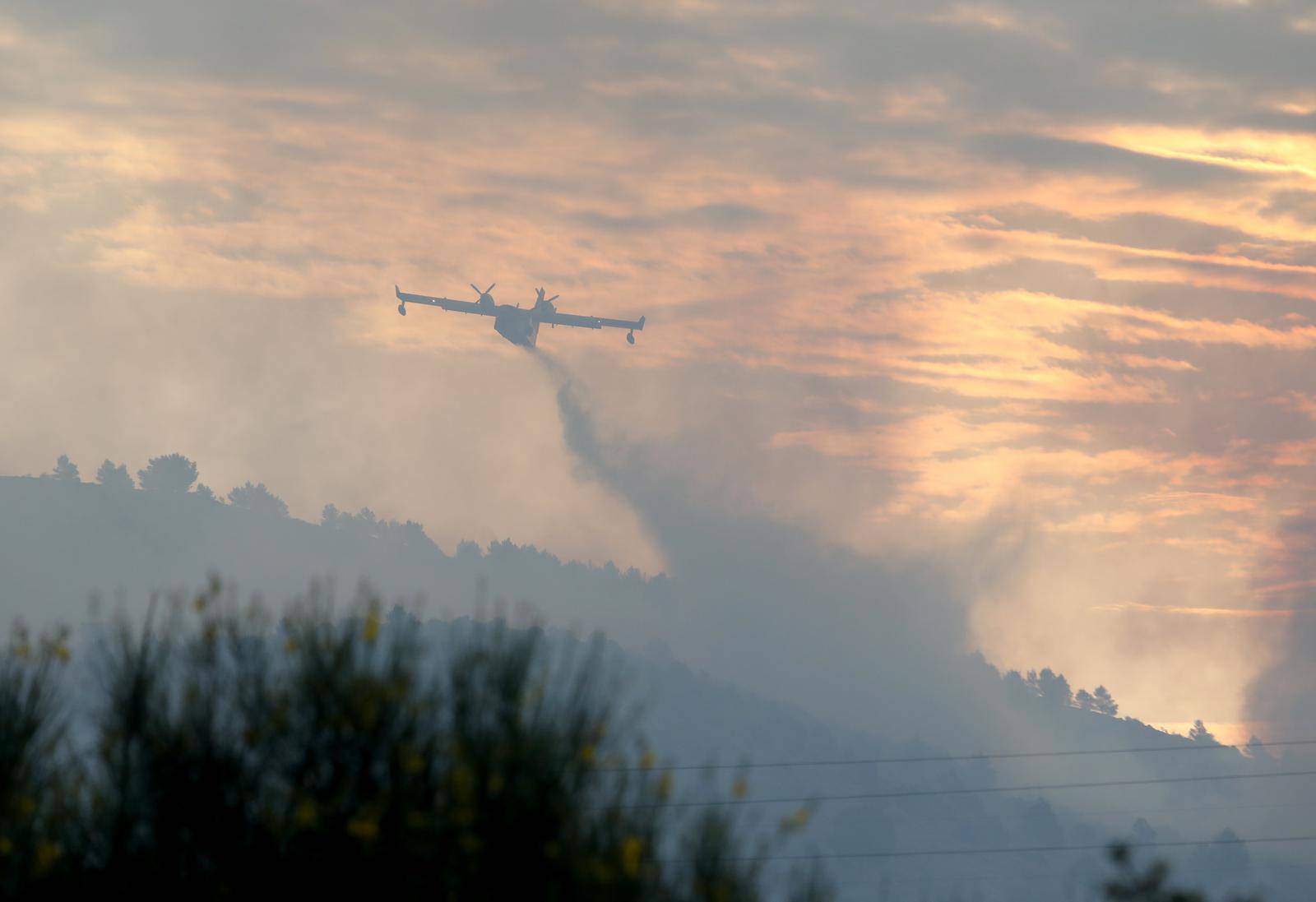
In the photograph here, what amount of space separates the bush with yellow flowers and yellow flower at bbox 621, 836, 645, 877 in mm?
158

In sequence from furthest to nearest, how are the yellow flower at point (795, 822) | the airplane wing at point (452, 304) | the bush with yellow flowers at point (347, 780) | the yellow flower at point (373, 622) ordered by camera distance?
1. the airplane wing at point (452, 304)
2. the yellow flower at point (373, 622)
3. the bush with yellow flowers at point (347, 780)
4. the yellow flower at point (795, 822)

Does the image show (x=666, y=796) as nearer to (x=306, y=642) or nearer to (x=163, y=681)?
(x=306, y=642)

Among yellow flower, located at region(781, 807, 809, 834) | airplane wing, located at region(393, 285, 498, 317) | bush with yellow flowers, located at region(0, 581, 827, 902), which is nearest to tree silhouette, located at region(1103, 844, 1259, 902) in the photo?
yellow flower, located at region(781, 807, 809, 834)

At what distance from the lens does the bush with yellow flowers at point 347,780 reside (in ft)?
72.6

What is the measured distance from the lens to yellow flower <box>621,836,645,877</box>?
2055cm

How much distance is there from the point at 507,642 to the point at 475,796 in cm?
288

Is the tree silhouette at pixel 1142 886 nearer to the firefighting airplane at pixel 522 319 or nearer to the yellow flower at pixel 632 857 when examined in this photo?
the yellow flower at pixel 632 857

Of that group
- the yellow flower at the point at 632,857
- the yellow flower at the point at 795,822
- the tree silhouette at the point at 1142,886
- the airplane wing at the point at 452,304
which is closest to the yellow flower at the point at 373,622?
the yellow flower at the point at 632,857

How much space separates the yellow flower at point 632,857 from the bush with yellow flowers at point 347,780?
16 cm

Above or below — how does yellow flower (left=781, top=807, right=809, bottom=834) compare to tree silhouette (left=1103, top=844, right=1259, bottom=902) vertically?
below

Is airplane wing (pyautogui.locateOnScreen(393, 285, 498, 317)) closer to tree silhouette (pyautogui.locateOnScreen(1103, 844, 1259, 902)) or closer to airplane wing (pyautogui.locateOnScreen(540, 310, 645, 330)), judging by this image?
airplane wing (pyautogui.locateOnScreen(540, 310, 645, 330))

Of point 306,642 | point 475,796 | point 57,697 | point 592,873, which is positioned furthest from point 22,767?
point 592,873

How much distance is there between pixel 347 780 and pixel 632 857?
5449 mm

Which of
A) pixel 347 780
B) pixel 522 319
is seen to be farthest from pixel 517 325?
pixel 347 780
